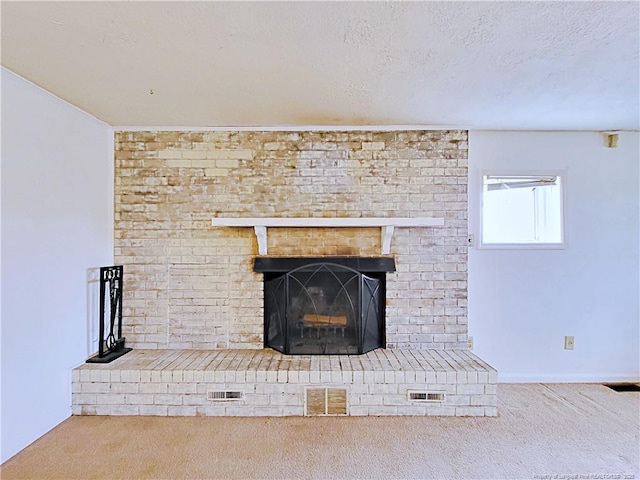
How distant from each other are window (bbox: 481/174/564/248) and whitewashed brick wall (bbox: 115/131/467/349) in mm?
509

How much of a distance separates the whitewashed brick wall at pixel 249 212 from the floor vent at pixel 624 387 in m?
1.31

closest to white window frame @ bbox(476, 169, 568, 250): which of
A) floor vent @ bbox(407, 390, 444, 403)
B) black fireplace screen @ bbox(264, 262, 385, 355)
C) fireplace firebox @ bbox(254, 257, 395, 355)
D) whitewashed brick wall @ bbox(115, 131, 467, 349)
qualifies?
whitewashed brick wall @ bbox(115, 131, 467, 349)

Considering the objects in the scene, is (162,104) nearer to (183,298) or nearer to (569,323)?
(183,298)

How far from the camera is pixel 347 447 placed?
7.29 ft

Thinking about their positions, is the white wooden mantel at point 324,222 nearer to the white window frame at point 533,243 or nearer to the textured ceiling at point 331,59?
the white window frame at point 533,243

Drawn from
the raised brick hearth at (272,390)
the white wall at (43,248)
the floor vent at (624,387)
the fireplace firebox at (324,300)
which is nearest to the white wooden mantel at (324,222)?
the fireplace firebox at (324,300)

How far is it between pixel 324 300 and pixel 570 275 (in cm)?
213

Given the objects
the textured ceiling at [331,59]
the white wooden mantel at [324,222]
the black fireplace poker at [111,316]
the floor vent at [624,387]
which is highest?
the textured ceiling at [331,59]

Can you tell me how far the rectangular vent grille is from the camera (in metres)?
2.63

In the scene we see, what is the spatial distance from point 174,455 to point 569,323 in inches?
126

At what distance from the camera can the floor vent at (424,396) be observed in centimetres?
263

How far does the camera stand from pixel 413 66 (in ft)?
6.56

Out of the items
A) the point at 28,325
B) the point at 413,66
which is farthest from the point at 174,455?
the point at 413,66

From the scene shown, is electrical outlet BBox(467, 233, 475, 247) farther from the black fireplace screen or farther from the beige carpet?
the beige carpet
